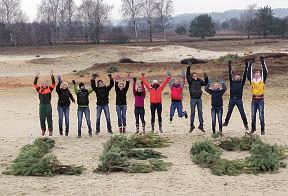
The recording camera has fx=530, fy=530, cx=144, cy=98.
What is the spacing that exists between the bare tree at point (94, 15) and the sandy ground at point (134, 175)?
49332 mm

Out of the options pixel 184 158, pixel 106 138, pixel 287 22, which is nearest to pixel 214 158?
pixel 184 158

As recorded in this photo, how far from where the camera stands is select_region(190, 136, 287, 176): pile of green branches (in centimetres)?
1056

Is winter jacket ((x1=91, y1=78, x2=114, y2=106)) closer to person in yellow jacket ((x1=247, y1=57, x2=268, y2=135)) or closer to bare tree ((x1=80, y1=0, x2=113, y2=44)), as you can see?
person in yellow jacket ((x1=247, y1=57, x2=268, y2=135))

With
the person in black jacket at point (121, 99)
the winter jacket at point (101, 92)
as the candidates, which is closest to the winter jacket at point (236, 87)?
the person in black jacket at point (121, 99)

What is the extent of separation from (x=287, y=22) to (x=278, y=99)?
171 feet

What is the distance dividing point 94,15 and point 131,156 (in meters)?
61.0

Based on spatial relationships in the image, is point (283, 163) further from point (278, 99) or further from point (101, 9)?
point (101, 9)

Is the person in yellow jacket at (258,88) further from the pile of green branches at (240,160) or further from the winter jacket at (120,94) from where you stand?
the winter jacket at (120,94)

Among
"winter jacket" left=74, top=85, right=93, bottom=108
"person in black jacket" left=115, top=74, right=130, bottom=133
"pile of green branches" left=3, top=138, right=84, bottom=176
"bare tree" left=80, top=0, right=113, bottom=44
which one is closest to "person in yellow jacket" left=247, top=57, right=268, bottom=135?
"person in black jacket" left=115, top=74, right=130, bottom=133

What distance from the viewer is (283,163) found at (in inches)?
434

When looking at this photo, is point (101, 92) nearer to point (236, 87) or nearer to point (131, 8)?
point (236, 87)

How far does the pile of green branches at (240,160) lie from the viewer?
34.7 ft

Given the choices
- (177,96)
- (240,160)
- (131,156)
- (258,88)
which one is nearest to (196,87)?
(177,96)

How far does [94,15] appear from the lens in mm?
71062
